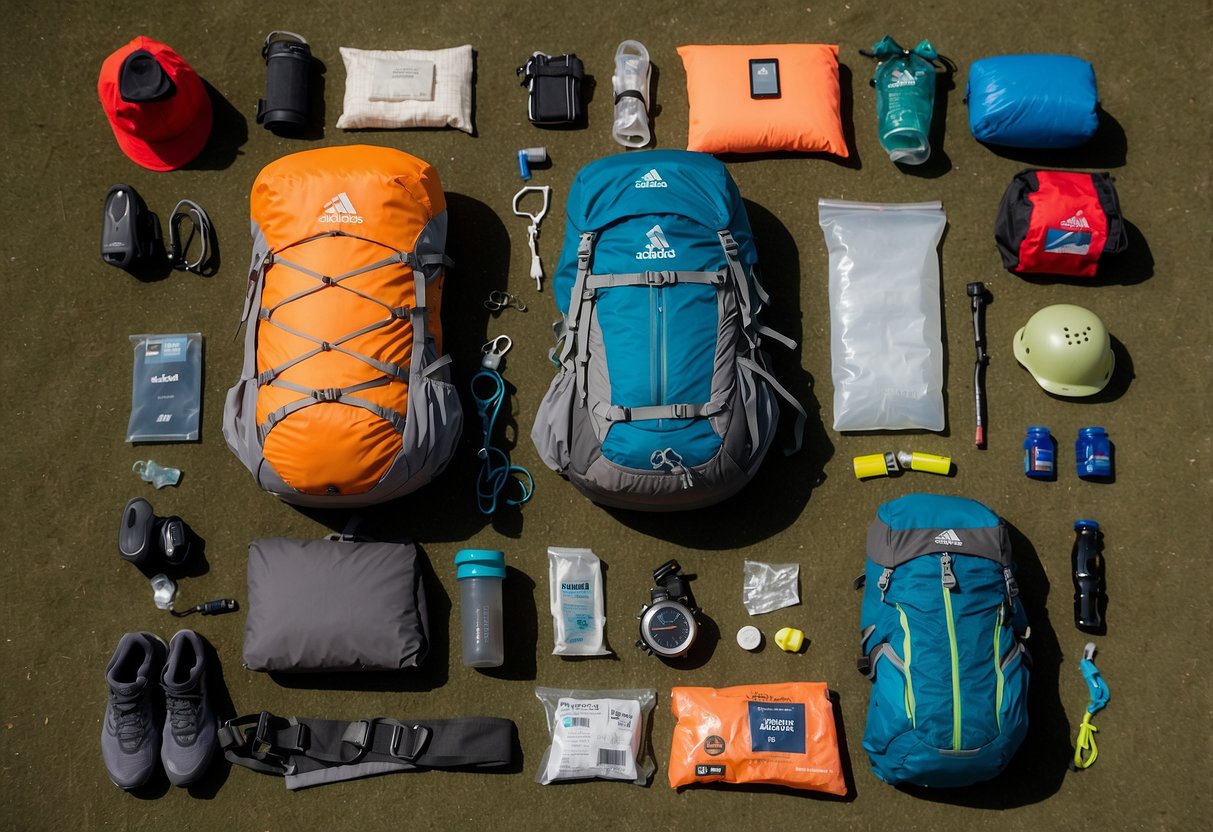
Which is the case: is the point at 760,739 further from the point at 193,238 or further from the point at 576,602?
the point at 193,238

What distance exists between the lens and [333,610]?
3.40 meters

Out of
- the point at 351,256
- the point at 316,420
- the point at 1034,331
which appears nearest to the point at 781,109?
the point at 1034,331

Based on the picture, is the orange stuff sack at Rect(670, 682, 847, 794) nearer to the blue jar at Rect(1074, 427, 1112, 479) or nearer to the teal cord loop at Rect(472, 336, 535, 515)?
the teal cord loop at Rect(472, 336, 535, 515)

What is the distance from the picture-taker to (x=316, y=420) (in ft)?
10.6

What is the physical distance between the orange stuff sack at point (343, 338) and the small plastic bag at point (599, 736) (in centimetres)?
107

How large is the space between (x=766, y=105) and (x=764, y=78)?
118 millimetres

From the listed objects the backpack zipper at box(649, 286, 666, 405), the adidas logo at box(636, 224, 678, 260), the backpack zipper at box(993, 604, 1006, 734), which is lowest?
the backpack zipper at box(993, 604, 1006, 734)

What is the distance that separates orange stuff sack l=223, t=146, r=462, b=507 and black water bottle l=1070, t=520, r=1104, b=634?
249 centimetres

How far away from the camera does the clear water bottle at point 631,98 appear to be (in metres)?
3.80

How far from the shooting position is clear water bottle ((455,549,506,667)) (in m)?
3.44

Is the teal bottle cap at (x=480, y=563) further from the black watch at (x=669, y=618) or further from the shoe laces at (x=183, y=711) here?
the shoe laces at (x=183, y=711)

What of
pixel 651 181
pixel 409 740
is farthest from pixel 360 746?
pixel 651 181

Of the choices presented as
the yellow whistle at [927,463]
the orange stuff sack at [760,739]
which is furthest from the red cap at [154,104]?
the yellow whistle at [927,463]

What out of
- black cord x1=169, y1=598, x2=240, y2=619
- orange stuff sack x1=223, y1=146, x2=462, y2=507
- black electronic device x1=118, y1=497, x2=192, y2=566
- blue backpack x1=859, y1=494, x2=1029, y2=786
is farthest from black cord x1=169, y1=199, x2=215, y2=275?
blue backpack x1=859, y1=494, x2=1029, y2=786
